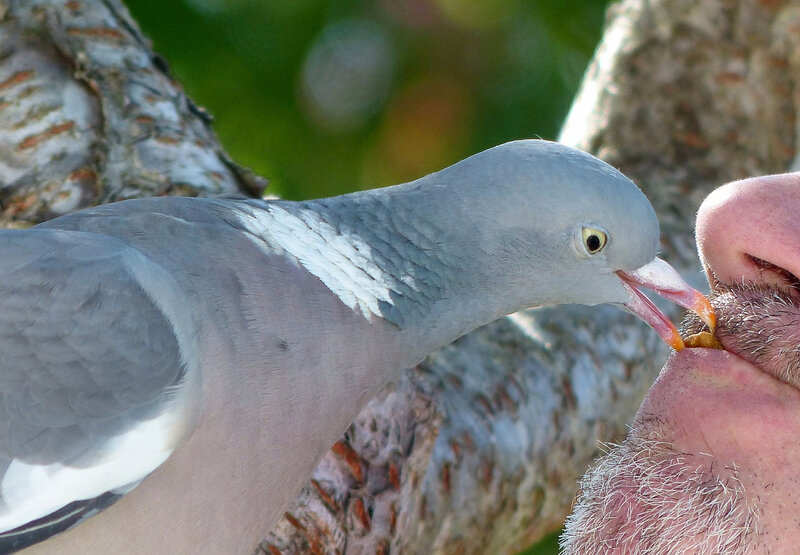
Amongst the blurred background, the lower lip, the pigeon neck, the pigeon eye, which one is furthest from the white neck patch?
the blurred background

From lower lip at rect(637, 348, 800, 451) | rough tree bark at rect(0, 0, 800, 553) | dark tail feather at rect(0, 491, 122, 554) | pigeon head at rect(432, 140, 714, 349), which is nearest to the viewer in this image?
dark tail feather at rect(0, 491, 122, 554)

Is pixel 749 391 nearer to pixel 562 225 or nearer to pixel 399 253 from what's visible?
pixel 562 225

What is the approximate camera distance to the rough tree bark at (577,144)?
6.18 ft

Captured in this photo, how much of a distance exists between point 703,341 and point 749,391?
0.13 metres

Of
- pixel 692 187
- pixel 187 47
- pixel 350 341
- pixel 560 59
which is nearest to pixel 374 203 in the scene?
pixel 350 341

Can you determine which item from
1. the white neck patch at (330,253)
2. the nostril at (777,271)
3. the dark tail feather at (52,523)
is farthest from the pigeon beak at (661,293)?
the dark tail feather at (52,523)

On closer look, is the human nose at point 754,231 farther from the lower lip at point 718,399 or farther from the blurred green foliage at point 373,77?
the blurred green foliage at point 373,77

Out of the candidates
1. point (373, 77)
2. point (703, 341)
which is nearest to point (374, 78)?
point (373, 77)

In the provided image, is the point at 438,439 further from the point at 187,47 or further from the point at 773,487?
the point at 187,47

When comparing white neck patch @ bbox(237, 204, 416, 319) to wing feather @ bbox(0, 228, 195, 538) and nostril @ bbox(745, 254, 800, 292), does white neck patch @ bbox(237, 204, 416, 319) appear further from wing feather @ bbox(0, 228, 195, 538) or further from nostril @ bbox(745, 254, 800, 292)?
nostril @ bbox(745, 254, 800, 292)

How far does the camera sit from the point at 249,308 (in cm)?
146

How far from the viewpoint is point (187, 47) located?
150 inches

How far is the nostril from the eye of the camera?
169 centimetres

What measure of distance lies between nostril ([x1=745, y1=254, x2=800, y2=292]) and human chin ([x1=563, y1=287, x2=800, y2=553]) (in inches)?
1.5
